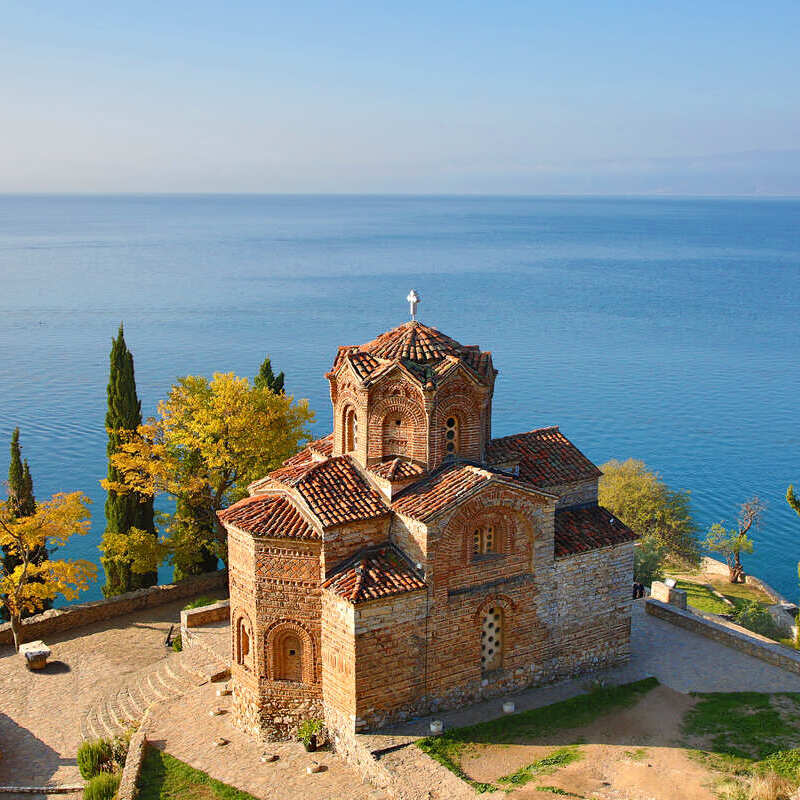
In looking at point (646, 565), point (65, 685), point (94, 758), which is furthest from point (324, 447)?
point (646, 565)

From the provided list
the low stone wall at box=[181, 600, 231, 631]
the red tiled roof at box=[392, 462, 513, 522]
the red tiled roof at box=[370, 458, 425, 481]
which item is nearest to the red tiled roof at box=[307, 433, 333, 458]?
the red tiled roof at box=[370, 458, 425, 481]

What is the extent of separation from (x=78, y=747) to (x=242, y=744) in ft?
14.7

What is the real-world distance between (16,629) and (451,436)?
1638cm

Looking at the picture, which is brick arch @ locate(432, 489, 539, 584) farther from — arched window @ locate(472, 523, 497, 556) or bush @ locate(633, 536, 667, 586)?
bush @ locate(633, 536, 667, 586)

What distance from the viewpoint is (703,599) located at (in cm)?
3553

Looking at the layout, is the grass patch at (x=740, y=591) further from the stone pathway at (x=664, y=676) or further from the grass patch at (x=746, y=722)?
the grass patch at (x=746, y=722)

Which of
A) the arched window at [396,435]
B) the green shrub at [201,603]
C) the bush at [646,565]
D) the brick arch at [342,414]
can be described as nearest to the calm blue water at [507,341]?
the bush at [646,565]

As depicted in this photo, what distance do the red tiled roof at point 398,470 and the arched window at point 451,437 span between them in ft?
3.57

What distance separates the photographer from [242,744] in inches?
834

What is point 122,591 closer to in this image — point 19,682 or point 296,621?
point 19,682

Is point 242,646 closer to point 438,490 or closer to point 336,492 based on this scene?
point 336,492

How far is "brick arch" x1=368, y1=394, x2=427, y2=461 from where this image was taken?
2148 centimetres

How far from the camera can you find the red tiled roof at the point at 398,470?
21047 millimetres

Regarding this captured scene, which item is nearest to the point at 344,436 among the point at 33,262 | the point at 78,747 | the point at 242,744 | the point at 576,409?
the point at 242,744
